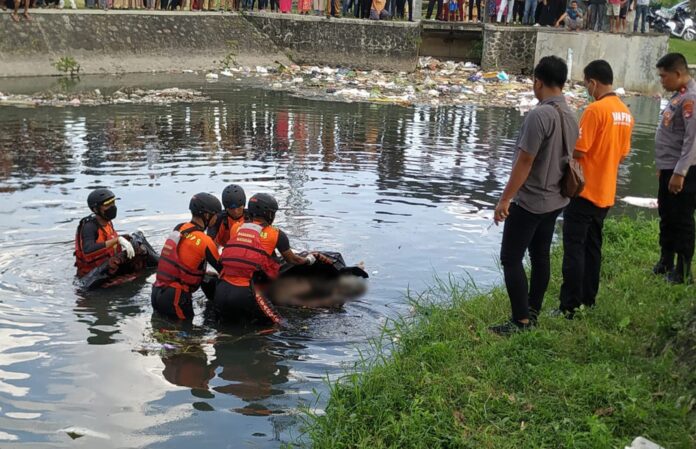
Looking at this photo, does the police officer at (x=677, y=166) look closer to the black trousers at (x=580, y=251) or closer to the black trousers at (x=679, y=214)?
the black trousers at (x=679, y=214)

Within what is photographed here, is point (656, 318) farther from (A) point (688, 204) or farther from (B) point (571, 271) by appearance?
(A) point (688, 204)

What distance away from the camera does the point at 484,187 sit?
13.2 metres

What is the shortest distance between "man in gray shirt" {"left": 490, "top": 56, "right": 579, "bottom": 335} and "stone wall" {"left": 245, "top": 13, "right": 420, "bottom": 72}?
2369 centimetres

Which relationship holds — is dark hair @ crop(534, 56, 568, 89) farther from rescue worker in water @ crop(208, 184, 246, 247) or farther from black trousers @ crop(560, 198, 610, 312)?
rescue worker in water @ crop(208, 184, 246, 247)

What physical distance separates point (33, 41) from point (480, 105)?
12990 mm

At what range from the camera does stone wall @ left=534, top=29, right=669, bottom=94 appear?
27.9 m

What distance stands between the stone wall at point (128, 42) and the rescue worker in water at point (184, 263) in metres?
17.5

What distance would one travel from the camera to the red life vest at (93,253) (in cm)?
866

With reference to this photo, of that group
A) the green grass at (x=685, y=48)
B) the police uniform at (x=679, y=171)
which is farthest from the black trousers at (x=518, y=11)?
the police uniform at (x=679, y=171)

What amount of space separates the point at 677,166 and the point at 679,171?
0.20 feet

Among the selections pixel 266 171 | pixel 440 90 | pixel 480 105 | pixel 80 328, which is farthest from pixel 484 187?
pixel 440 90

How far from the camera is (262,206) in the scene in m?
7.78

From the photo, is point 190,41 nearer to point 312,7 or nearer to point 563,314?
point 312,7

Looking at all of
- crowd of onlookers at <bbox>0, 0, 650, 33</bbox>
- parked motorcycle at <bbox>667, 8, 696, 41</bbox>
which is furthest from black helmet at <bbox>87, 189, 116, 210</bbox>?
parked motorcycle at <bbox>667, 8, 696, 41</bbox>
